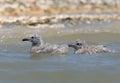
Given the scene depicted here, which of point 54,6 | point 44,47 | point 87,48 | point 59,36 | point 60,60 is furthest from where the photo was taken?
point 54,6

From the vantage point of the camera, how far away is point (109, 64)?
1080 cm

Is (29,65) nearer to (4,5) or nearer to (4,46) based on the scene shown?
(4,46)

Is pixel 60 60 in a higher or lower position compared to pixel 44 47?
lower

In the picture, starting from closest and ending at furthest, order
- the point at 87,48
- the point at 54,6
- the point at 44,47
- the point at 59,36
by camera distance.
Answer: the point at 87,48
the point at 44,47
the point at 59,36
the point at 54,6

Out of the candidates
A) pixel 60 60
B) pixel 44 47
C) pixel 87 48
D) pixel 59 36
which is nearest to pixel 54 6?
pixel 59 36

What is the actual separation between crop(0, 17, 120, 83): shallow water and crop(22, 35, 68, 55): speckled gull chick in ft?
0.68

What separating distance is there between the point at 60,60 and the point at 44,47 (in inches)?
54.6

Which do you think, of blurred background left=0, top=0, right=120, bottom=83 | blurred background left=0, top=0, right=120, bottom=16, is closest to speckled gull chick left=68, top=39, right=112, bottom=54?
blurred background left=0, top=0, right=120, bottom=83

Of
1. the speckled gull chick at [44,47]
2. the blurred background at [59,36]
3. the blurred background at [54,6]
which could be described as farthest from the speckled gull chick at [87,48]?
the blurred background at [54,6]

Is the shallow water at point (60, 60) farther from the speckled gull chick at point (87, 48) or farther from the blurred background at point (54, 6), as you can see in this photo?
the blurred background at point (54, 6)

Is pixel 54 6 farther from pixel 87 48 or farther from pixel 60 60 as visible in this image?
pixel 60 60

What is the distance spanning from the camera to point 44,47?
501 inches

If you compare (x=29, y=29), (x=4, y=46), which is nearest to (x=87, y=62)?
(x=4, y=46)

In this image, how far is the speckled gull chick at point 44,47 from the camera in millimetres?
12316
